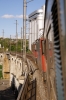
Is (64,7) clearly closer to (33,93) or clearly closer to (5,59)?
(33,93)

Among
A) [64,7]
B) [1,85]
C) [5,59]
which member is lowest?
[1,85]

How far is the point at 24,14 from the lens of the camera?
15961mm

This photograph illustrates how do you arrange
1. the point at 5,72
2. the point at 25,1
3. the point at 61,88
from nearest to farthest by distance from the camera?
1. the point at 61,88
2. the point at 25,1
3. the point at 5,72

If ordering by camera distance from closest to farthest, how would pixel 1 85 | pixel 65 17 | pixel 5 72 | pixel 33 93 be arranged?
pixel 65 17
pixel 33 93
pixel 1 85
pixel 5 72

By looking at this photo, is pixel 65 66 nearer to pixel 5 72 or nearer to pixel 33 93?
pixel 33 93

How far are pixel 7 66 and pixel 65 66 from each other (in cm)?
4429

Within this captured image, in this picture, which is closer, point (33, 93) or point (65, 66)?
point (65, 66)

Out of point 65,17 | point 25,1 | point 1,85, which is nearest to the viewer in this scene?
point 65,17

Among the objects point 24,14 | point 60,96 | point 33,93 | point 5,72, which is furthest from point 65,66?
point 5,72

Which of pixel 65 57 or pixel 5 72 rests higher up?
pixel 65 57

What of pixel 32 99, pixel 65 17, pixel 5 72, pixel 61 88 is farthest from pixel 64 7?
pixel 5 72

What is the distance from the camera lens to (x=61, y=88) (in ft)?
6.46

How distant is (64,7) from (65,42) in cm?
21

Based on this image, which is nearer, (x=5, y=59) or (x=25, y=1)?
(x=25, y=1)
